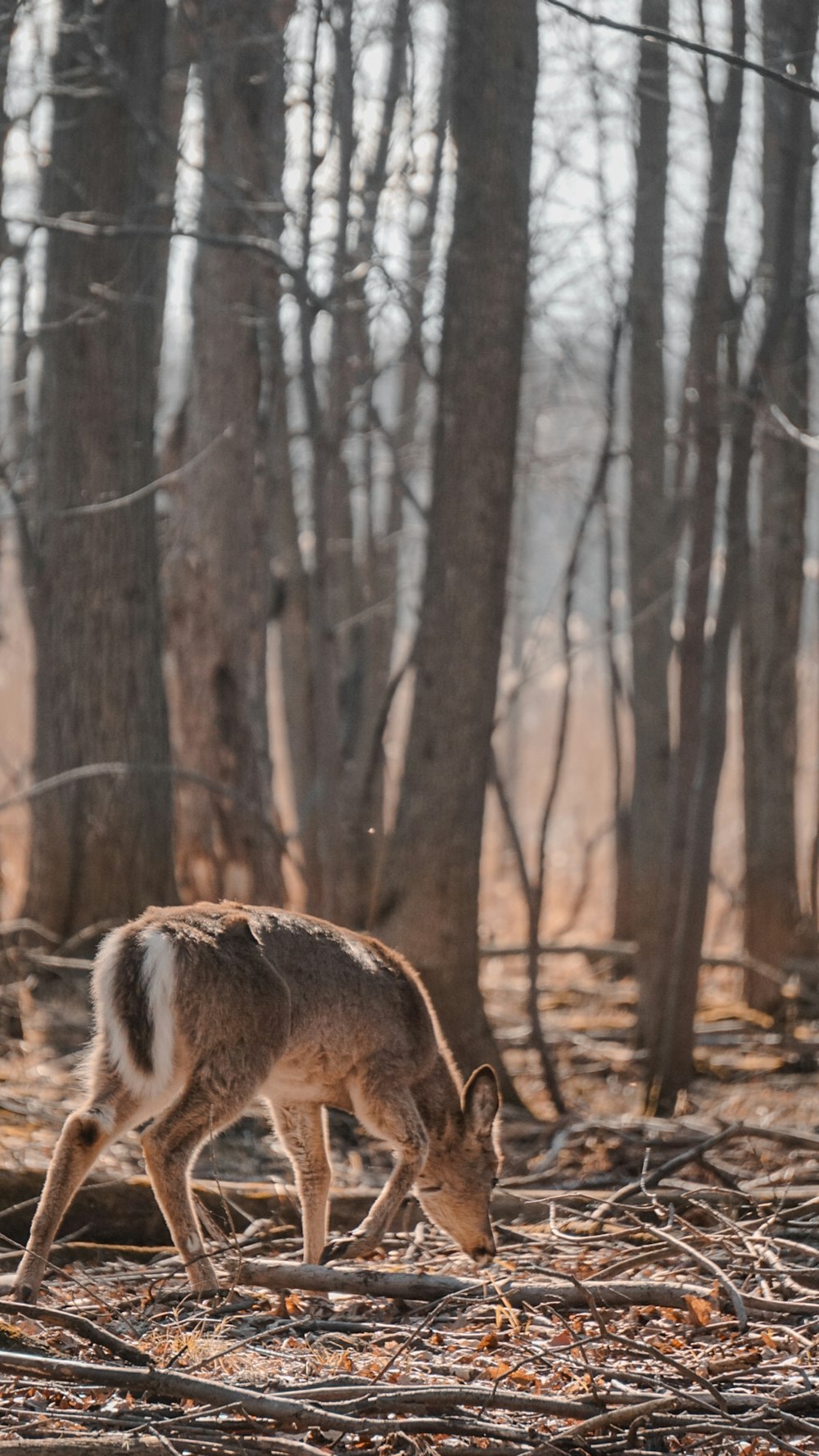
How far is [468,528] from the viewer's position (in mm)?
9922

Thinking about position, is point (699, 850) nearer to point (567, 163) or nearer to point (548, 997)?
point (548, 997)

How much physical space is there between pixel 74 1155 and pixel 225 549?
7.30 metres

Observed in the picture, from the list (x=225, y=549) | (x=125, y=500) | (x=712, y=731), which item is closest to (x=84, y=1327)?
(x=125, y=500)

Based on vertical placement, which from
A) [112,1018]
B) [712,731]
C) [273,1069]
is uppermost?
[712,731]

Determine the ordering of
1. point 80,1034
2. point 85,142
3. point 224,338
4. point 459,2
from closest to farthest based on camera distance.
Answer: point 80,1034 < point 459,2 < point 85,142 < point 224,338

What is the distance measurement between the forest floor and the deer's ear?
0.32 m

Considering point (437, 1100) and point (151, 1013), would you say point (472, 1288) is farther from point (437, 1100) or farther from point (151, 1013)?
point (437, 1100)

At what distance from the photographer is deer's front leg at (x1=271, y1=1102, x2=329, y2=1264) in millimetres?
6125

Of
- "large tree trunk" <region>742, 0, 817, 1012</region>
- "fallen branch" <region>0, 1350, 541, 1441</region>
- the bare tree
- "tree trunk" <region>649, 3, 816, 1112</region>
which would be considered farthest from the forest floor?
"large tree trunk" <region>742, 0, 817, 1012</region>

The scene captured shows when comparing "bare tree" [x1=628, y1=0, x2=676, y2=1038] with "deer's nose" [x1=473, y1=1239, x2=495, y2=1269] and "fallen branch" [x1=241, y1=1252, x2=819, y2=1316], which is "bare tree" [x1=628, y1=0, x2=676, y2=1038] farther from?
"fallen branch" [x1=241, y1=1252, x2=819, y2=1316]

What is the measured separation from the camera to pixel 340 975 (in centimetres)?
616

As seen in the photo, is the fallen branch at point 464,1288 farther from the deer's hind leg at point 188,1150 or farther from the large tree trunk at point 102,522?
the large tree trunk at point 102,522

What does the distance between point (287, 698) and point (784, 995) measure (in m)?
5.45

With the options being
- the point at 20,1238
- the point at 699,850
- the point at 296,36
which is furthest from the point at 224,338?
the point at 20,1238
